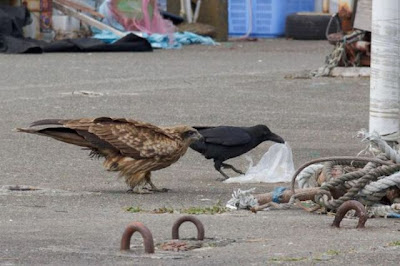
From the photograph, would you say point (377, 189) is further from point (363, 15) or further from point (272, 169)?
point (363, 15)

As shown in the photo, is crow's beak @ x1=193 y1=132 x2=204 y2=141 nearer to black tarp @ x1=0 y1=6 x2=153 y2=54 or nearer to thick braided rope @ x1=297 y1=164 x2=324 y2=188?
thick braided rope @ x1=297 y1=164 x2=324 y2=188

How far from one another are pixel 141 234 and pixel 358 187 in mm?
2009

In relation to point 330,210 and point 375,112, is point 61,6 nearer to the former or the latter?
point 375,112

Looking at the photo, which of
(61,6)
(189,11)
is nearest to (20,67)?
(61,6)

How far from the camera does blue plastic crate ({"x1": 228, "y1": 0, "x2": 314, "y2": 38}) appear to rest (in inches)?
1086

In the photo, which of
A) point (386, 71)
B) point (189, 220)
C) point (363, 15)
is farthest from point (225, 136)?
point (363, 15)

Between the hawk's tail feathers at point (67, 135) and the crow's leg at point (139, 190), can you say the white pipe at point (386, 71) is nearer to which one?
the crow's leg at point (139, 190)

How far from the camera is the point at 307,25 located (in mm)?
27109

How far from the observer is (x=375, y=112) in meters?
10.6

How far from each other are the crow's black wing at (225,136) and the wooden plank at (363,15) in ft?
25.5

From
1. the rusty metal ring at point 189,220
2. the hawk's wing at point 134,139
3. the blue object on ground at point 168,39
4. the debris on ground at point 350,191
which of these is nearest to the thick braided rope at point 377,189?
the debris on ground at point 350,191

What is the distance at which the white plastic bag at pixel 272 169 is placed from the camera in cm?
996

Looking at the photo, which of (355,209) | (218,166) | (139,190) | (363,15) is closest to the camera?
(355,209)

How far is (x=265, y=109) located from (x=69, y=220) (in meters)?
7.03
